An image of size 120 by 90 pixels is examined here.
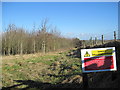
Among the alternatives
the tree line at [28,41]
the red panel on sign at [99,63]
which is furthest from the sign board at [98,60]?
the tree line at [28,41]

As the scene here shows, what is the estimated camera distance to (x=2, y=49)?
3500 cm

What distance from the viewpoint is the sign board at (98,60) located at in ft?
15.4

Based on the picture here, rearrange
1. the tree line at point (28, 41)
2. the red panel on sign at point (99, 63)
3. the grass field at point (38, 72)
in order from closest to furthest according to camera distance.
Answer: the red panel on sign at point (99, 63) → the grass field at point (38, 72) → the tree line at point (28, 41)

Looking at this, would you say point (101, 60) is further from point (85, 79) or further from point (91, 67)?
point (85, 79)

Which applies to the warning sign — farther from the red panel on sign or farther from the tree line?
the tree line

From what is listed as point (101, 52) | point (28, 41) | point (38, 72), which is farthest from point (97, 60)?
point (28, 41)

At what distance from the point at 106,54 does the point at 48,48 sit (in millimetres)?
32821

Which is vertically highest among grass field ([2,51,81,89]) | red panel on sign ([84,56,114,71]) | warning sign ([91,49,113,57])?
warning sign ([91,49,113,57])

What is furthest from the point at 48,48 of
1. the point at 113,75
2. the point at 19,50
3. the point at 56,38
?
the point at 113,75

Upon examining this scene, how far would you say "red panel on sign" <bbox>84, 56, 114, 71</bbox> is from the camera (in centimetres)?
468

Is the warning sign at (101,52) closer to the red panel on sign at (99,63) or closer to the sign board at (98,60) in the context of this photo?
the sign board at (98,60)

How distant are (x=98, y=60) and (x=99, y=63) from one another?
0.10 m

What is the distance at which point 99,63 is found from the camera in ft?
15.4

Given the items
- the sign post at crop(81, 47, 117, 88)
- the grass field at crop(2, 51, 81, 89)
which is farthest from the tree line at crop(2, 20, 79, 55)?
the sign post at crop(81, 47, 117, 88)
